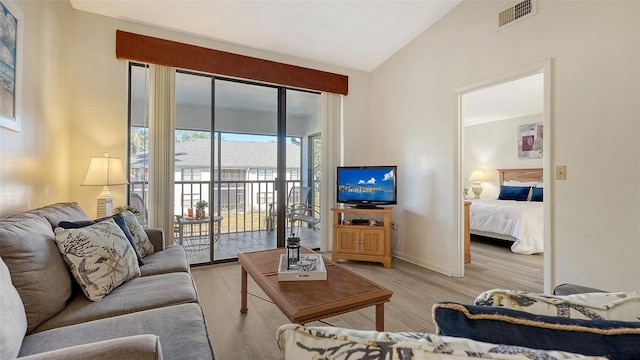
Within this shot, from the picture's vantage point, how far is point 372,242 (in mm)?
3354

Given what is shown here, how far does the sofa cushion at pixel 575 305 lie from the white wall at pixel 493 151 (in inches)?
211

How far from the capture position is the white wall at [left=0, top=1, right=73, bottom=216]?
1692mm

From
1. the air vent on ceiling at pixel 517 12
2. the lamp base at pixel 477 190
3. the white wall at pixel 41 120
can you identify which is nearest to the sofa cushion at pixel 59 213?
the white wall at pixel 41 120

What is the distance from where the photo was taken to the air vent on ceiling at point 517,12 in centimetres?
237

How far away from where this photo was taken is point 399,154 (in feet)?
12.2

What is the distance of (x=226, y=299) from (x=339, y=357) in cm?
226

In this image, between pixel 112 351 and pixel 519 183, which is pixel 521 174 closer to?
pixel 519 183

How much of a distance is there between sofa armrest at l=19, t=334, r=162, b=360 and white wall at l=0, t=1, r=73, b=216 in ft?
4.58

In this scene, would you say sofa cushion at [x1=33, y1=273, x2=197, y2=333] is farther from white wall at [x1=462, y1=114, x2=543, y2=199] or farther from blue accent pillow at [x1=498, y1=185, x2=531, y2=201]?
blue accent pillow at [x1=498, y1=185, x2=531, y2=201]

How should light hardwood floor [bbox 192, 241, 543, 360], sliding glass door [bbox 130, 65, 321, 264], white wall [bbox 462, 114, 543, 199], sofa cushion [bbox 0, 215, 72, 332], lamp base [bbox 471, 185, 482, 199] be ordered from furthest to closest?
1. lamp base [bbox 471, 185, 482, 199]
2. white wall [bbox 462, 114, 543, 199]
3. sliding glass door [bbox 130, 65, 321, 264]
4. light hardwood floor [bbox 192, 241, 543, 360]
5. sofa cushion [bbox 0, 215, 72, 332]

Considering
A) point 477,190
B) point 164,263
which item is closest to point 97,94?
point 164,263

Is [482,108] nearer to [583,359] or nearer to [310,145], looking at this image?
[310,145]

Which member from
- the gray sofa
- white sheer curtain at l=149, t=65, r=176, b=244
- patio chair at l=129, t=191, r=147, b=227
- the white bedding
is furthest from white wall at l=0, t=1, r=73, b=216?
the white bedding

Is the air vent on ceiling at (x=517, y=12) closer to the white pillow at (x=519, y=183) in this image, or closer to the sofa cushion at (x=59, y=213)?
the sofa cushion at (x=59, y=213)
